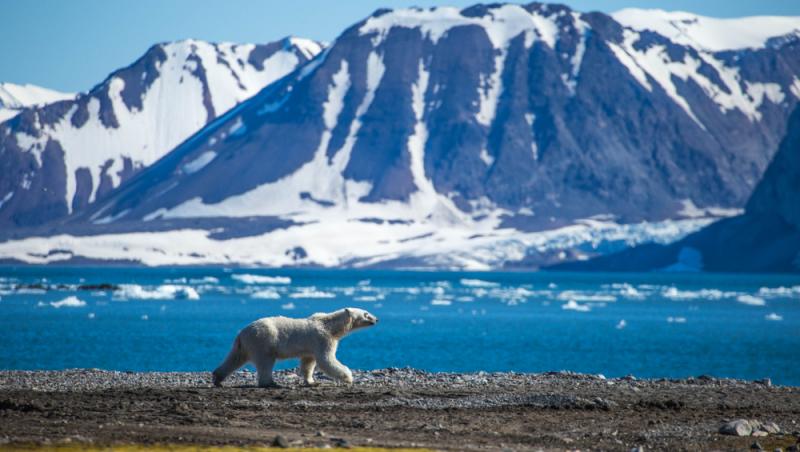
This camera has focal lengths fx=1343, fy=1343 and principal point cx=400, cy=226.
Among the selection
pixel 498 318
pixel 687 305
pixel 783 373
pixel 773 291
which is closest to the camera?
pixel 783 373

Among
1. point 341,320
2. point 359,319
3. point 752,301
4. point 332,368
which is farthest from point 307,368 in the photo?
point 752,301

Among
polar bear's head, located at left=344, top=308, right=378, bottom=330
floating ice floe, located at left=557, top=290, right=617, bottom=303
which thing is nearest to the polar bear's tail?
polar bear's head, located at left=344, top=308, right=378, bottom=330

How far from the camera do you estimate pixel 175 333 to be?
6444 cm

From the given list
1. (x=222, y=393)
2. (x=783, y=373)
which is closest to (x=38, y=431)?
(x=222, y=393)

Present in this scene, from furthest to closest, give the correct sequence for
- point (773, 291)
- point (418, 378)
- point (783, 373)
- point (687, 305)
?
1. point (773, 291)
2. point (687, 305)
3. point (783, 373)
4. point (418, 378)

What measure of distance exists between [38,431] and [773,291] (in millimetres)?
119329

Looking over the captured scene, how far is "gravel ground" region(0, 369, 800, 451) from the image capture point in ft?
67.1

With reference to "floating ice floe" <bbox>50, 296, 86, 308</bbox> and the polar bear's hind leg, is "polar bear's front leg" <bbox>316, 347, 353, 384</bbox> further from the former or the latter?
"floating ice floe" <bbox>50, 296, 86, 308</bbox>

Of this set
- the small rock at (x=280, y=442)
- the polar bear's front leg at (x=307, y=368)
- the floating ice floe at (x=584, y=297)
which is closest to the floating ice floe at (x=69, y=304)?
the floating ice floe at (x=584, y=297)

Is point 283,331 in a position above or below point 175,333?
above

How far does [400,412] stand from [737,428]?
5.65 metres

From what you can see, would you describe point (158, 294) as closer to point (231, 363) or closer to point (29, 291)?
point (29, 291)

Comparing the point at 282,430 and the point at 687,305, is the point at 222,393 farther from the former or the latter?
the point at 687,305

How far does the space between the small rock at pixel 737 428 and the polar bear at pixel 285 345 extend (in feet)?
25.6
